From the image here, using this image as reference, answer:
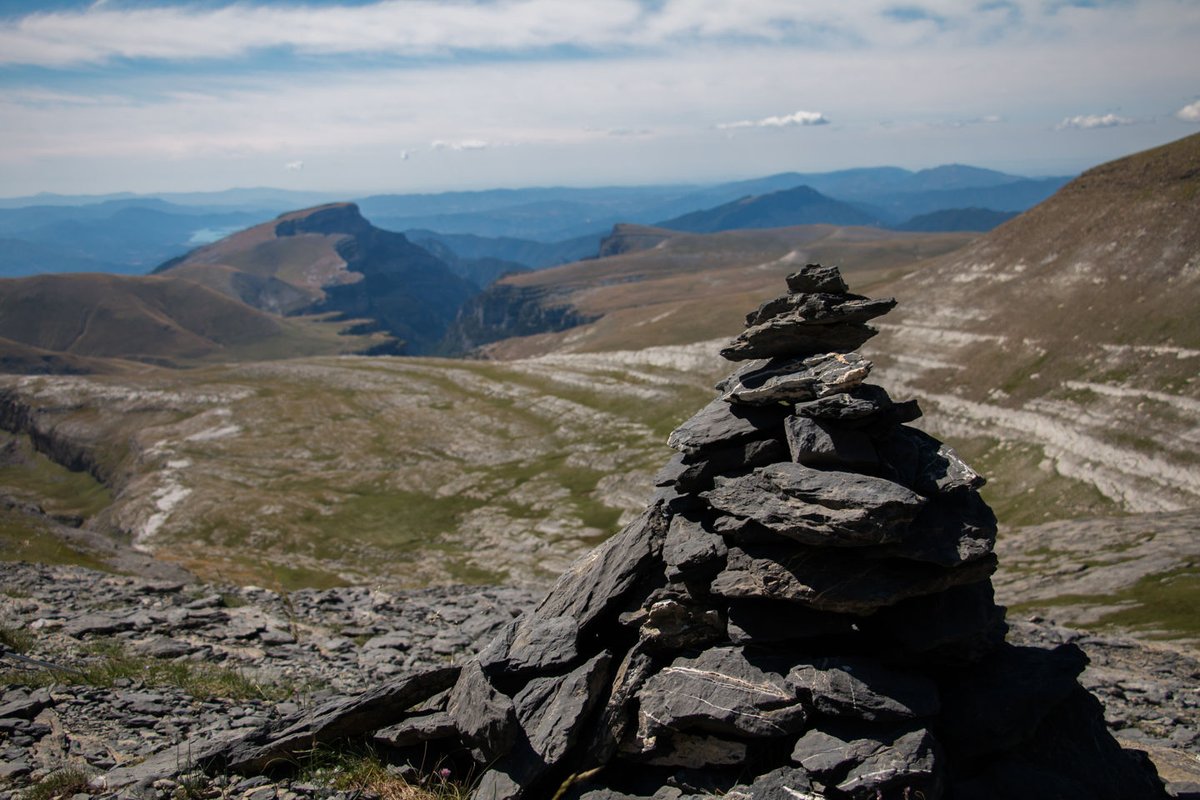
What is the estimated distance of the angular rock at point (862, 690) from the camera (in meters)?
14.9

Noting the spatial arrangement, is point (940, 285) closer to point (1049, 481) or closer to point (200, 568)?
point (1049, 481)

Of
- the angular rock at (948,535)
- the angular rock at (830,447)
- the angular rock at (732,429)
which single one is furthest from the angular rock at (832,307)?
the angular rock at (948,535)

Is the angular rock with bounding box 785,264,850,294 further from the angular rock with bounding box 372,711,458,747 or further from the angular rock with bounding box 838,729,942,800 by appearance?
the angular rock with bounding box 372,711,458,747

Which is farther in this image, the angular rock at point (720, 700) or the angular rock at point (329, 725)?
the angular rock at point (329, 725)

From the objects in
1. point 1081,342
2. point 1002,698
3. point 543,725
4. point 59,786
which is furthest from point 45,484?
point 1081,342

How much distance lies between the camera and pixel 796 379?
1859 centimetres

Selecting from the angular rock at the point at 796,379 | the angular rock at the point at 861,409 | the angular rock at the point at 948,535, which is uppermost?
the angular rock at the point at 796,379

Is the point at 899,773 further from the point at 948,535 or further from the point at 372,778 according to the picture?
the point at 372,778

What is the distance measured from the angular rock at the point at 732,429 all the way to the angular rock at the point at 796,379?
0.31 meters

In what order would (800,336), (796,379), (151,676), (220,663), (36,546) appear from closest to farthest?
(796,379) < (800,336) < (151,676) < (220,663) < (36,546)

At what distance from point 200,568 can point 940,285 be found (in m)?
139

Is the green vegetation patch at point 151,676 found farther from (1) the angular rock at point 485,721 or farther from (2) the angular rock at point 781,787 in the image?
(2) the angular rock at point 781,787

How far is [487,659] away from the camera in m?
18.3

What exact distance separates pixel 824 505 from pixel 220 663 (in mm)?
24487
